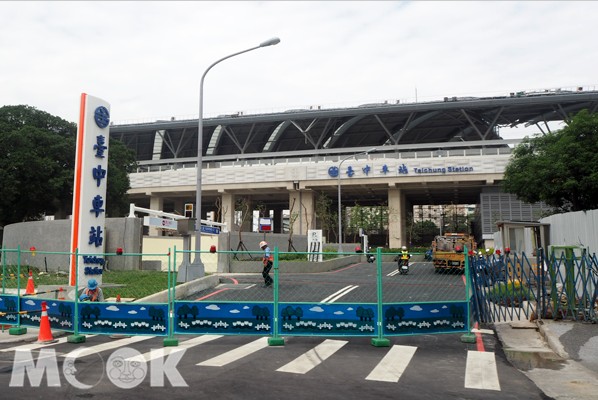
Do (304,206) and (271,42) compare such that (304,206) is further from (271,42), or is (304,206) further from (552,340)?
(552,340)

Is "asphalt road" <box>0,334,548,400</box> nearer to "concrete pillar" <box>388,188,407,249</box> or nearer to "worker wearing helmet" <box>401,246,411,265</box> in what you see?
"worker wearing helmet" <box>401,246,411,265</box>

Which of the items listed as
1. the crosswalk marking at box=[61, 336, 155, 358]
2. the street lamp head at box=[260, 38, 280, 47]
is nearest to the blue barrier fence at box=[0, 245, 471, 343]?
the crosswalk marking at box=[61, 336, 155, 358]

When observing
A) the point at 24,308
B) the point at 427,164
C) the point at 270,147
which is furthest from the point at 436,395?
the point at 270,147

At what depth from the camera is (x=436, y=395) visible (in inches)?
258

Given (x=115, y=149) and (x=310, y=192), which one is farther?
(x=310, y=192)

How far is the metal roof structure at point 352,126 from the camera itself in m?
57.0

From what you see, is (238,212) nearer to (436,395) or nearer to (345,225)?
(345,225)

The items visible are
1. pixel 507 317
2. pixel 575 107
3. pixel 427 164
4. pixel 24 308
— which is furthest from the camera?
pixel 575 107

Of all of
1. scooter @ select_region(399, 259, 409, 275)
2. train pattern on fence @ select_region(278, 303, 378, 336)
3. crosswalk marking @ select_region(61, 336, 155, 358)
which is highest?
scooter @ select_region(399, 259, 409, 275)

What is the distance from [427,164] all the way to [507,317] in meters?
40.3

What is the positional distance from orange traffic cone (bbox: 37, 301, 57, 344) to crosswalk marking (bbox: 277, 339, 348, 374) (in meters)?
5.74

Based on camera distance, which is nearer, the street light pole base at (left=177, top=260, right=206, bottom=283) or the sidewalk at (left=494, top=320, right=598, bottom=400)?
the sidewalk at (left=494, top=320, right=598, bottom=400)

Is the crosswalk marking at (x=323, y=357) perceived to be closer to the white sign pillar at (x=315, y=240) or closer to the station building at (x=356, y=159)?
the white sign pillar at (x=315, y=240)

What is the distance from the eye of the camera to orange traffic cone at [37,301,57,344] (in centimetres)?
1059
